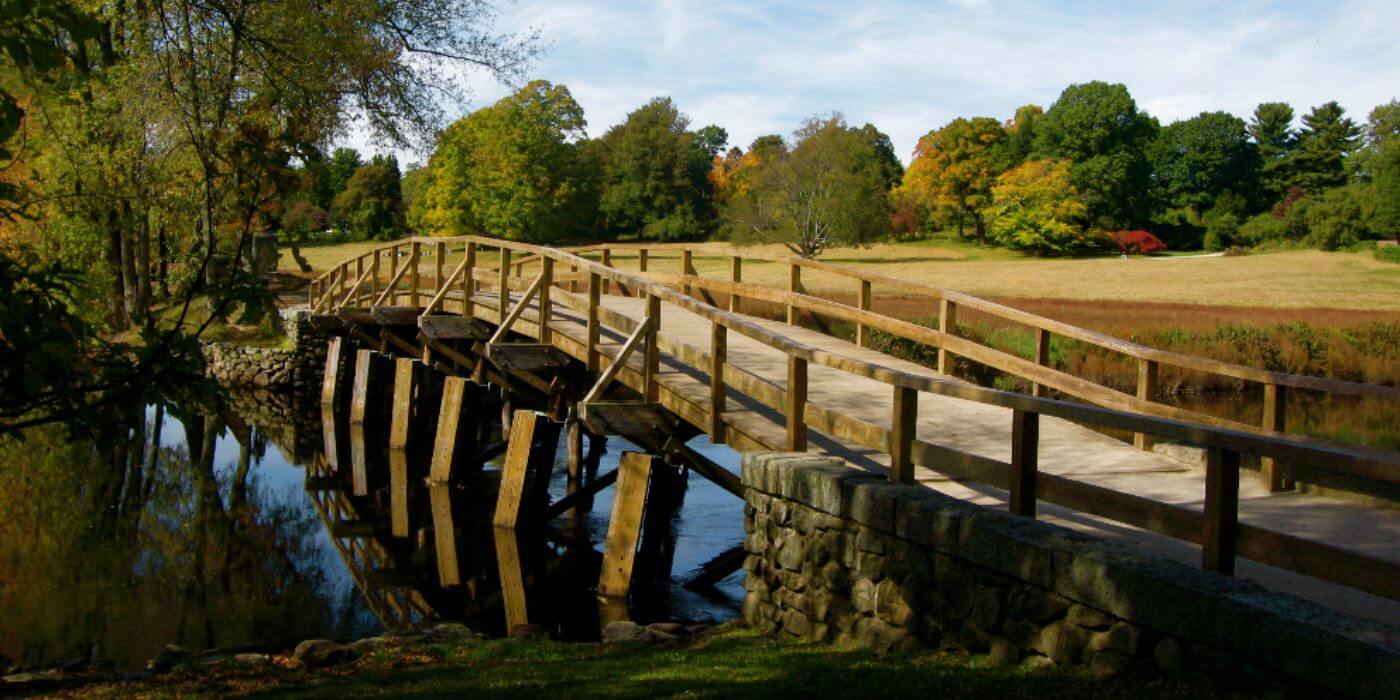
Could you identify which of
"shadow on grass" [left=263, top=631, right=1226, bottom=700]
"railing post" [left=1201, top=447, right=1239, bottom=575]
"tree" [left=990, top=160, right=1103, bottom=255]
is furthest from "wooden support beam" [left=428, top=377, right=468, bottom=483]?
"tree" [left=990, top=160, right=1103, bottom=255]

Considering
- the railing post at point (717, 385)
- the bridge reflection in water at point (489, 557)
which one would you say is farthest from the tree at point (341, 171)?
the railing post at point (717, 385)

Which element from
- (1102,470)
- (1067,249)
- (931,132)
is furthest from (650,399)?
(931,132)

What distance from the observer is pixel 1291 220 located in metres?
60.2

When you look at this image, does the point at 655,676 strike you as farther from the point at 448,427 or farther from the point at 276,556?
the point at 448,427

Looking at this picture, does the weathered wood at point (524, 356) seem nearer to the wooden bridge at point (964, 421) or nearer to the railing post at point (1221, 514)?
the wooden bridge at point (964, 421)

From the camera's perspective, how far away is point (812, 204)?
6041 cm

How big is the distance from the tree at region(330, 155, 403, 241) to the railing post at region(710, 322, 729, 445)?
2653 inches

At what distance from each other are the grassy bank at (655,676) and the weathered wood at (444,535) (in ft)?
12.3

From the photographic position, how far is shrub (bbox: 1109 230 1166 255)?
64.3 m

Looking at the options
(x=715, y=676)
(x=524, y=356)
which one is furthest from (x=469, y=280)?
(x=715, y=676)

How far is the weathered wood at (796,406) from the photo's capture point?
7.34 metres

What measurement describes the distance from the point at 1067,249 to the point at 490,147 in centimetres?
3035

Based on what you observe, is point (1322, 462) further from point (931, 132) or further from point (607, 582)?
point (931, 132)

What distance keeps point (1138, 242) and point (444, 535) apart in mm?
58429
